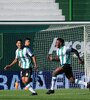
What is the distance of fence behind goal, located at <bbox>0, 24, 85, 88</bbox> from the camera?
21.2 m

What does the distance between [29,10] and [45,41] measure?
2.98m

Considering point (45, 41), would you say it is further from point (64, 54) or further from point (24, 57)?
point (64, 54)

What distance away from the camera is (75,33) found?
69.7 feet

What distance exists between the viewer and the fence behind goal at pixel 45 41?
21219mm

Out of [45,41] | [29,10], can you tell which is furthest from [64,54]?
[29,10]

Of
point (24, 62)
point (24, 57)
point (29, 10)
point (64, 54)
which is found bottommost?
point (24, 62)

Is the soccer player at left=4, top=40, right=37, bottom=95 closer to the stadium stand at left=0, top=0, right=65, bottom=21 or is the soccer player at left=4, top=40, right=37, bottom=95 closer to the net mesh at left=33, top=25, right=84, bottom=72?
the net mesh at left=33, top=25, right=84, bottom=72

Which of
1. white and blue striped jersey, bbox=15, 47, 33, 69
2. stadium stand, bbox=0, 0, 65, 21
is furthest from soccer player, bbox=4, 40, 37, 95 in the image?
stadium stand, bbox=0, 0, 65, 21

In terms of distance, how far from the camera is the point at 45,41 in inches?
848

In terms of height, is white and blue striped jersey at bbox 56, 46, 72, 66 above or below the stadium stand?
below

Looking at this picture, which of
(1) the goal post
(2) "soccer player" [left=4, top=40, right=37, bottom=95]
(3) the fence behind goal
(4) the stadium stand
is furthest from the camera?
(4) the stadium stand

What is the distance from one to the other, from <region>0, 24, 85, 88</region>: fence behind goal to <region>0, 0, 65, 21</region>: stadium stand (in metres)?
2.16

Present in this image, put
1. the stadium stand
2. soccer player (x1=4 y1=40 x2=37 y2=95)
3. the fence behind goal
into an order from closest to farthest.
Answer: soccer player (x1=4 y1=40 x2=37 y2=95)
the fence behind goal
the stadium stand

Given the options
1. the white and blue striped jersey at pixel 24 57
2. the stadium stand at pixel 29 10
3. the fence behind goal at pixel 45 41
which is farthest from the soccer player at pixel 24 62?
the stadium stand at pixel 29 10
